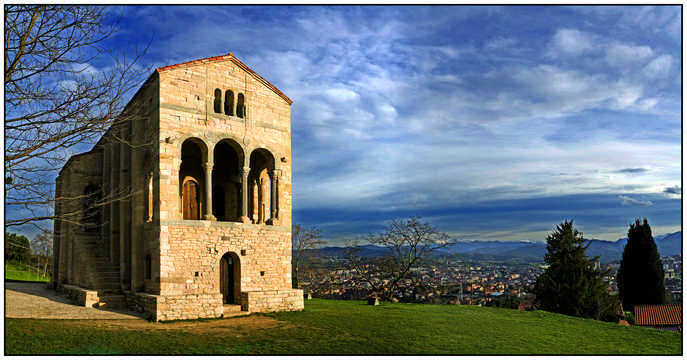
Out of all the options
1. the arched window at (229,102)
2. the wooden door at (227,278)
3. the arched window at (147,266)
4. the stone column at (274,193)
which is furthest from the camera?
the stone column at (274,193)

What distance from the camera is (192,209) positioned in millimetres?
26000

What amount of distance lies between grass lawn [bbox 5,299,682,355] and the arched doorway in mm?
1987

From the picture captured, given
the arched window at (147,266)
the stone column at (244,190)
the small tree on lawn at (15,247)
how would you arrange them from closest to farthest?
the small tree on lawn at (15,247) → the arched window at (147,266) → the stone column at (244,190)

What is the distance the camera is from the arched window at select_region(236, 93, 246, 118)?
2283 cm

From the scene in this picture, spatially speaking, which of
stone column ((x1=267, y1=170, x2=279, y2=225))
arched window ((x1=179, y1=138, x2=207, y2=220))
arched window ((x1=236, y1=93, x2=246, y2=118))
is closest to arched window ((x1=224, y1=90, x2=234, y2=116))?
arched window ((x1=236, y1=93, x2=246, y2=118))

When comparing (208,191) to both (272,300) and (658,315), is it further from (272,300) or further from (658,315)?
(658,315)

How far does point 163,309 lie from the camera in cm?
1828

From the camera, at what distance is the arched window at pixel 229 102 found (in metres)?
22.6

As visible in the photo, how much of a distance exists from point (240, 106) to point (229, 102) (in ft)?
1.71

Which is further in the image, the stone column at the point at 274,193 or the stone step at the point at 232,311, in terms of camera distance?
the stone column at the point at 274,193

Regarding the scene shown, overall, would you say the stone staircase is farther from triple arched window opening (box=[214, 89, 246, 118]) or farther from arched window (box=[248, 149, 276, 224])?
triple arched window opening (box=[214, 89, 246, 118])

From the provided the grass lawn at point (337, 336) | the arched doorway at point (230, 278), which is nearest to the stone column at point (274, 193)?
the arched doorway at point (230, 278)

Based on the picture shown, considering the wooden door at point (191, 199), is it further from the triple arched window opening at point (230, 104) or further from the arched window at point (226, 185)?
the triple arched window opening at point (230, 104)

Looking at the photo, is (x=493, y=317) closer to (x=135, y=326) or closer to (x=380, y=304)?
(x=380, y=304)
